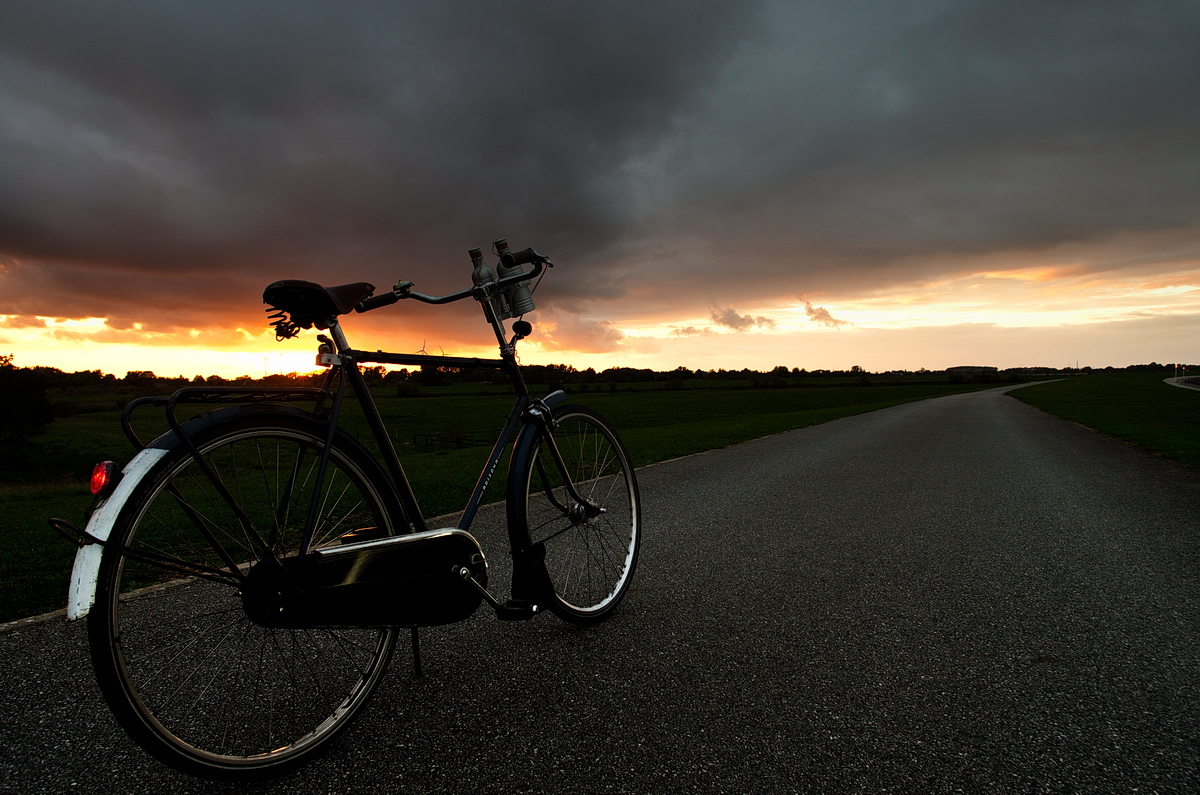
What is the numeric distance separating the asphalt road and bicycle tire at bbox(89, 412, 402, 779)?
171 mm

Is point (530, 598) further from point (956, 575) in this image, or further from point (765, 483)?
point (765, 483)

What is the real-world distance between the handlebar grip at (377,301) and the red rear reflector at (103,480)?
39.7 inches

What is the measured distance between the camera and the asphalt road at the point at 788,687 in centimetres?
202

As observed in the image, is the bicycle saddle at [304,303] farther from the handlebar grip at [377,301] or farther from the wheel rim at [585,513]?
the wheel rim at [585,513]

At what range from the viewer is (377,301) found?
8.35 ft

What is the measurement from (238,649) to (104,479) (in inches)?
62.6

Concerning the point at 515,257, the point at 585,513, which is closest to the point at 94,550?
the point at 515,257

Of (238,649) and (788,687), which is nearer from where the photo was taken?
(788,687)

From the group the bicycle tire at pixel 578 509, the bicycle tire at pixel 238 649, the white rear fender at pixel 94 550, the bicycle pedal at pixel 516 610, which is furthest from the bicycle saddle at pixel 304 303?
the bicycle pedal at pixel 516 610

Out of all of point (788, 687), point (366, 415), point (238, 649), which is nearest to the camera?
point (366, 415)

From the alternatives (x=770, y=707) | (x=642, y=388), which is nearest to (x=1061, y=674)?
(x=770, y=707)

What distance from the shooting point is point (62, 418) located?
57594 millimetres

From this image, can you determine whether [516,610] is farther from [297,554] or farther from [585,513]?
[297,554]

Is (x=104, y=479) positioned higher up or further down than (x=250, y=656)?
higher up
